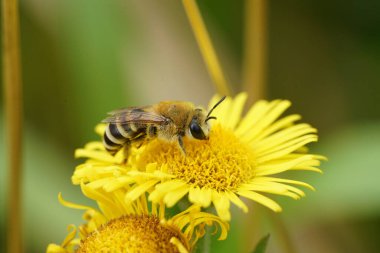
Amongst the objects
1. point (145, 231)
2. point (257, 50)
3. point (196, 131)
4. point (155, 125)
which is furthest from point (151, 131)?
point (257, 50)

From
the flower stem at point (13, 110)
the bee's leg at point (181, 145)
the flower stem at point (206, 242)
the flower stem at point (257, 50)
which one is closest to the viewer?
the flower stem at point (206, 242)

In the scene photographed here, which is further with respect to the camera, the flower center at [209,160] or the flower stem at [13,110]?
the flower stem at [13,110]

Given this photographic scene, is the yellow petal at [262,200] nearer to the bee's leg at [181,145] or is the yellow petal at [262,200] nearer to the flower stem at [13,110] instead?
the bee's leg at [181,145]

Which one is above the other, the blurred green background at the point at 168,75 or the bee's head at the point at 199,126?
the blurred green background at the point at 168,75

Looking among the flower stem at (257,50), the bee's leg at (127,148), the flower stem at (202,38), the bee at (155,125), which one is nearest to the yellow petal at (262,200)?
the bee at (155,125)

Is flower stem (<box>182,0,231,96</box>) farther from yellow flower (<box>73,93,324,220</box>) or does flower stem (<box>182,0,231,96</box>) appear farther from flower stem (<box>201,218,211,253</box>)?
flower stem (<box>201,218,211,253</box>)

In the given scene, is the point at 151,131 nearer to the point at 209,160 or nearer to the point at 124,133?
the point at 124,133

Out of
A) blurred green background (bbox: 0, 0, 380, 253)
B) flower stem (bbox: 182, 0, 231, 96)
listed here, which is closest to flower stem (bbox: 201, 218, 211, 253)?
flower stem (bbox: 182, 0, 231, 96)
